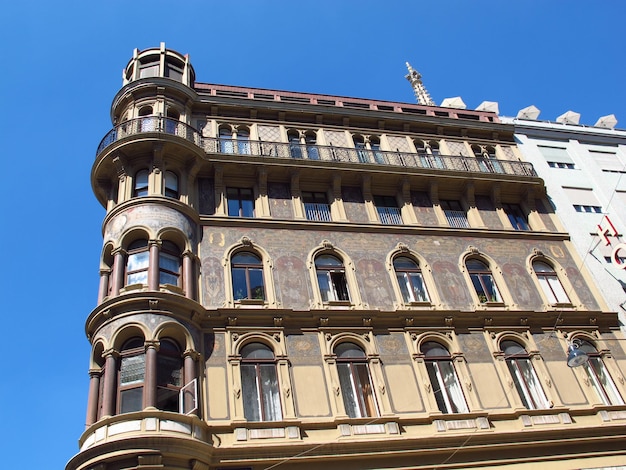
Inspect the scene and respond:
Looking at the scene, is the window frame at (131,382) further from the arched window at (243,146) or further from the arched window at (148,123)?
the arched window at (243,146)

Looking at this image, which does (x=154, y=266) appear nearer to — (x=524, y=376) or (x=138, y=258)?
(x=138, y=258)

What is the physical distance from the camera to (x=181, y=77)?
2784 centimetres

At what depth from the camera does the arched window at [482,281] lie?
23.8m

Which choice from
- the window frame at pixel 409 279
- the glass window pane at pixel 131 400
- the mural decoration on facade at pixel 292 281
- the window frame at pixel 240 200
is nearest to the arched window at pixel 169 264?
the window frame at pixel 240 200

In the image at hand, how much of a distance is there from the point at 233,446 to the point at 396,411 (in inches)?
219

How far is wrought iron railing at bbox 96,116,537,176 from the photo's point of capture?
77.9 ft

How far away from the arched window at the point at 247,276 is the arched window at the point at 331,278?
2.28m

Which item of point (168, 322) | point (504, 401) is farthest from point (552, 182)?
point (168, 322)

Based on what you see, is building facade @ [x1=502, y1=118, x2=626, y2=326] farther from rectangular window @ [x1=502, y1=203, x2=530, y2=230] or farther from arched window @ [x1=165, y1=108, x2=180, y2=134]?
arched window @ [x1=165, y1=108, x2=180, y2=134]

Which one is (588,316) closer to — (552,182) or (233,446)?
(552,182)

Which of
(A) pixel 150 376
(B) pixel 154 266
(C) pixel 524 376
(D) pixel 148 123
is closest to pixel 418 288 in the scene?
(C) pixel 524 376

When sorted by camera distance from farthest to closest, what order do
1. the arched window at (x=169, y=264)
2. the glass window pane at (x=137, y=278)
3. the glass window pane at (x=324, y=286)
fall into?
the glass window pane at (x=324, y=286) < the arched window at (x=169, y=264) < the glass window pane at (x=137, y=278)

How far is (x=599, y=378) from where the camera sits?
73.2 feet

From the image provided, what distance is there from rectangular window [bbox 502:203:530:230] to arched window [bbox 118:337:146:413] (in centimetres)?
1844
